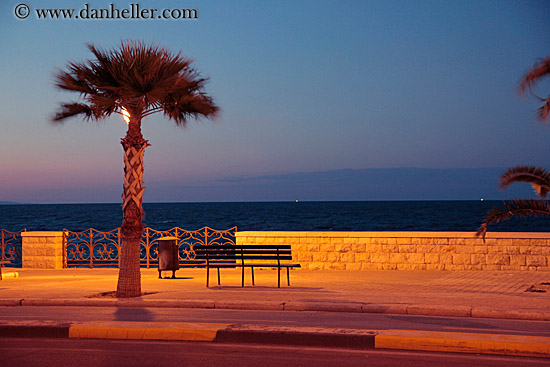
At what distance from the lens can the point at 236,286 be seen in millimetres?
15000

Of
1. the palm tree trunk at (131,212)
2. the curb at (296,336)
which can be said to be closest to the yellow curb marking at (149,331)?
the curb at (296,336)

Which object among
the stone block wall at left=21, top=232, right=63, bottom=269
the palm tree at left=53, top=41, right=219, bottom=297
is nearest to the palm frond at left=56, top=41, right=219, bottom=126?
the palm tree at left=53, top=41, right=219, bottom=297

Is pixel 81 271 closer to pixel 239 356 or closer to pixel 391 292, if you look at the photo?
pixel 391 292

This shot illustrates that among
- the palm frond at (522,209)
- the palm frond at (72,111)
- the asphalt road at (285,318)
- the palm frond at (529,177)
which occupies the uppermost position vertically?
the palm frond at (72,111)

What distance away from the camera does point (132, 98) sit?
12805 mm

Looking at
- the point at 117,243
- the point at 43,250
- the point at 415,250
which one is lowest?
the point at 415,250

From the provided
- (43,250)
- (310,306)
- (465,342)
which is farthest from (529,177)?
(43,250)

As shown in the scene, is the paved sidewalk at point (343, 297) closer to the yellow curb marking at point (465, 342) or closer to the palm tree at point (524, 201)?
the yellow curb marking at point (465, 342)

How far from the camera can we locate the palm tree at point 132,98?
498 inches

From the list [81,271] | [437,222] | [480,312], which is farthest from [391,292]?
[437,222]

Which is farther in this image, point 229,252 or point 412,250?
point 412,250

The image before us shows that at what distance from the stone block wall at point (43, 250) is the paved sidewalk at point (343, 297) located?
2019 millimetres

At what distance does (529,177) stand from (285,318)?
7737 mm

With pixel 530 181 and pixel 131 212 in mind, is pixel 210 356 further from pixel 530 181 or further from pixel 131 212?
pixel 530 181
